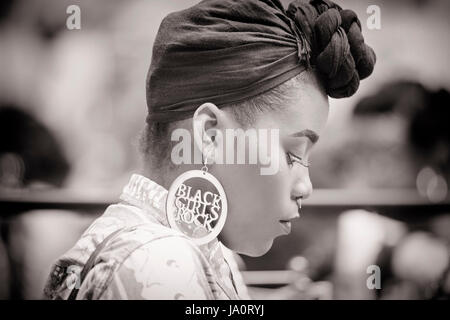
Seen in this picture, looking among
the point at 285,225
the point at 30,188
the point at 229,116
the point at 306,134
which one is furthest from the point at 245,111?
the point at 30,188

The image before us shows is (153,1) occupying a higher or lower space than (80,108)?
higher

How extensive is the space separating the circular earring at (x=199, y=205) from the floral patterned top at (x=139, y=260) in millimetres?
35

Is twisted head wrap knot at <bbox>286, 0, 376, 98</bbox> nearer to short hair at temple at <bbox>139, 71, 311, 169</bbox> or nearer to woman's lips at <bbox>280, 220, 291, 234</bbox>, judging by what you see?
short hair at temple at <bbox>139, 71, 311, 169</bbox>

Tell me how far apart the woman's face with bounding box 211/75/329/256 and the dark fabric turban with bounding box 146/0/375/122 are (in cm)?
6

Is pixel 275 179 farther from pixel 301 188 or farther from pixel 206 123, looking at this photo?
pixel 206 123

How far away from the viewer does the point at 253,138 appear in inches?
43.6

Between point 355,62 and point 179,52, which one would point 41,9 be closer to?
point 179,52

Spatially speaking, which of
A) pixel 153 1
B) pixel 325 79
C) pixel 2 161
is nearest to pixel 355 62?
pixel 325 79

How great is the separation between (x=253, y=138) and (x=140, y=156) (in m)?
0.23

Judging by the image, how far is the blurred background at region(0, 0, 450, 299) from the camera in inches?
56.1

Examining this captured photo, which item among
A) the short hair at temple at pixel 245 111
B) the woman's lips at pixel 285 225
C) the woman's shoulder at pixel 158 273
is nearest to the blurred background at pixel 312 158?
the short hair at temple at pixel 245 111

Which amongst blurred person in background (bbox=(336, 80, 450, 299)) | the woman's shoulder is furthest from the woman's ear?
blurred person in background (bbox=(336, 80, 450, 299))

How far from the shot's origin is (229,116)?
108cm

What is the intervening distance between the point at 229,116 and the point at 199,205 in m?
0.18
